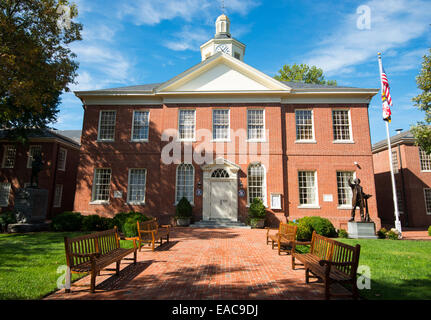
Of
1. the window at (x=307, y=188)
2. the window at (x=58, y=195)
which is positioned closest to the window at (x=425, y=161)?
the window at (x=307, y=188)

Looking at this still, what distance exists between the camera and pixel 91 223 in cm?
1267

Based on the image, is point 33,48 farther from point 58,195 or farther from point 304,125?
point 304,125

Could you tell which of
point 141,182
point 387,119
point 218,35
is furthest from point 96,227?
point 218,35

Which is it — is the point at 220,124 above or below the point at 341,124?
below

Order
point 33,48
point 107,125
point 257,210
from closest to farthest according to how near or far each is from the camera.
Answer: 1. point 33,48
2. point 257,210
3. point 107,125

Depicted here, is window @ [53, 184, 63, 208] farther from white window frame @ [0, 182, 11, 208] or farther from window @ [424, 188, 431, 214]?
window @ [424, 188, 431, 214]

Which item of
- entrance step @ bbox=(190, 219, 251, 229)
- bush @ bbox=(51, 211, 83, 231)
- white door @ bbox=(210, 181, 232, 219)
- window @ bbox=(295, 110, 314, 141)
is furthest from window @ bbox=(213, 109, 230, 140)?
bush @ bbox=(51, 211, 83, 231)

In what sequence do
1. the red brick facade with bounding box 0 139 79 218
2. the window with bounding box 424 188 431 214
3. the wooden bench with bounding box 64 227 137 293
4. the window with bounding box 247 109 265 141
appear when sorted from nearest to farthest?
the wooden bench with bounding box 64 227 137 293, the window with bounding box 247 109 265 141, the window with bounding box 424 188 431 214, the red brick facade with bounding box 0 139 79 218

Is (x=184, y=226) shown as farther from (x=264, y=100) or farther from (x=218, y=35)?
(x=218, y=35)

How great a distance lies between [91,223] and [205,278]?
→ 960cm

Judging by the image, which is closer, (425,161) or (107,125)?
(107,125)

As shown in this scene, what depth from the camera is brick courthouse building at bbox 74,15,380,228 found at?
609 inches

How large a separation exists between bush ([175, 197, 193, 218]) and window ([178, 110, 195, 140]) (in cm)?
429

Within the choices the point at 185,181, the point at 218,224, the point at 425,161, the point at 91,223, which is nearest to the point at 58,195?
the point at 91,223
